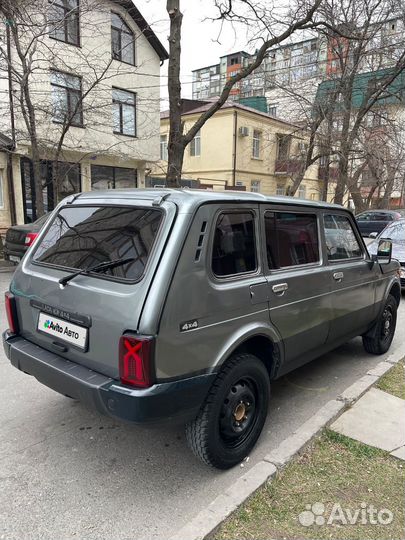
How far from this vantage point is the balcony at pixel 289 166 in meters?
22.1

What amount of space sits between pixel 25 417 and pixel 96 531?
1.46 m

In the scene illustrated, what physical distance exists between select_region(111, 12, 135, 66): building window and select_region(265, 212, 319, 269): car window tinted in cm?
1594

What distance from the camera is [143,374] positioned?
7.07 ft

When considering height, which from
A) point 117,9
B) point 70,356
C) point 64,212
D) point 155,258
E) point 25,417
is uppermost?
point 117,9

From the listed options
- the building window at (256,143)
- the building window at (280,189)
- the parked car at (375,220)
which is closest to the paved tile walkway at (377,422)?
the parked car at (375,220)

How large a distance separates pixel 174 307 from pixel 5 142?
13.4 meters

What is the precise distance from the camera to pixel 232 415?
8.75 ft

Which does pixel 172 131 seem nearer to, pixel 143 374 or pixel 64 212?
pixel 64 212

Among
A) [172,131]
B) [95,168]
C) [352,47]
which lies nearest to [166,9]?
[172,131]

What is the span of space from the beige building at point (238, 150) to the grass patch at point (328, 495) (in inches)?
843

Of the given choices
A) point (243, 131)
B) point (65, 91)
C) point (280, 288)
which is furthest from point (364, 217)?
point (280, 288)

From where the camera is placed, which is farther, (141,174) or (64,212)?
(141,174)

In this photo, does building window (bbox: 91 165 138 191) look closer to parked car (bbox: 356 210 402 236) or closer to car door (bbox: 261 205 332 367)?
parked car (bbox: 356 210 402 236)

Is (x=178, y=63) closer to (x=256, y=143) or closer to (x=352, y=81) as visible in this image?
(x=352, y=81)
